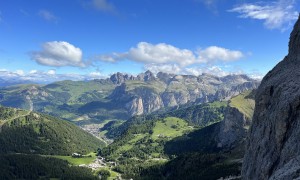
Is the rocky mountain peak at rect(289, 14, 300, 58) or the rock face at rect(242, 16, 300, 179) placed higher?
the rocky mountain peak at rect(289, 14, 300, 58)

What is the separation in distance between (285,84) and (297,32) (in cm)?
3357

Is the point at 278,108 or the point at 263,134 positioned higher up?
the point at 278,108

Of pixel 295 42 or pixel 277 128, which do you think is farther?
pixel 295 42

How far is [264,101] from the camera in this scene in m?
88.1

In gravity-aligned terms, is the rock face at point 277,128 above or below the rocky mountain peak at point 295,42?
below

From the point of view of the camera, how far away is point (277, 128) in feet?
229

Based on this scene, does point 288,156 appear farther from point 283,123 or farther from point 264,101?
point 264,101

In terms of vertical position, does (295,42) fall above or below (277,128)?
above

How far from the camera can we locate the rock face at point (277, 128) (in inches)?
2410

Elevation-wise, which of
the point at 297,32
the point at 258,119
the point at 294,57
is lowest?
the point at 258,119

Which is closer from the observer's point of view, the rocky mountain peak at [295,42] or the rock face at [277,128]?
the rock face at [277,128]

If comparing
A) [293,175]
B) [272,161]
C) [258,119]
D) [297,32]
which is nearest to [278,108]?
[272,161]

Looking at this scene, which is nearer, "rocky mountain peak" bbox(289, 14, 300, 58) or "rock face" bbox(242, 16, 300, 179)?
"rock face" bbox(242, 16, 300, 179)

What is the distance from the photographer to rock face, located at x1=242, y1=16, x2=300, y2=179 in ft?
201
